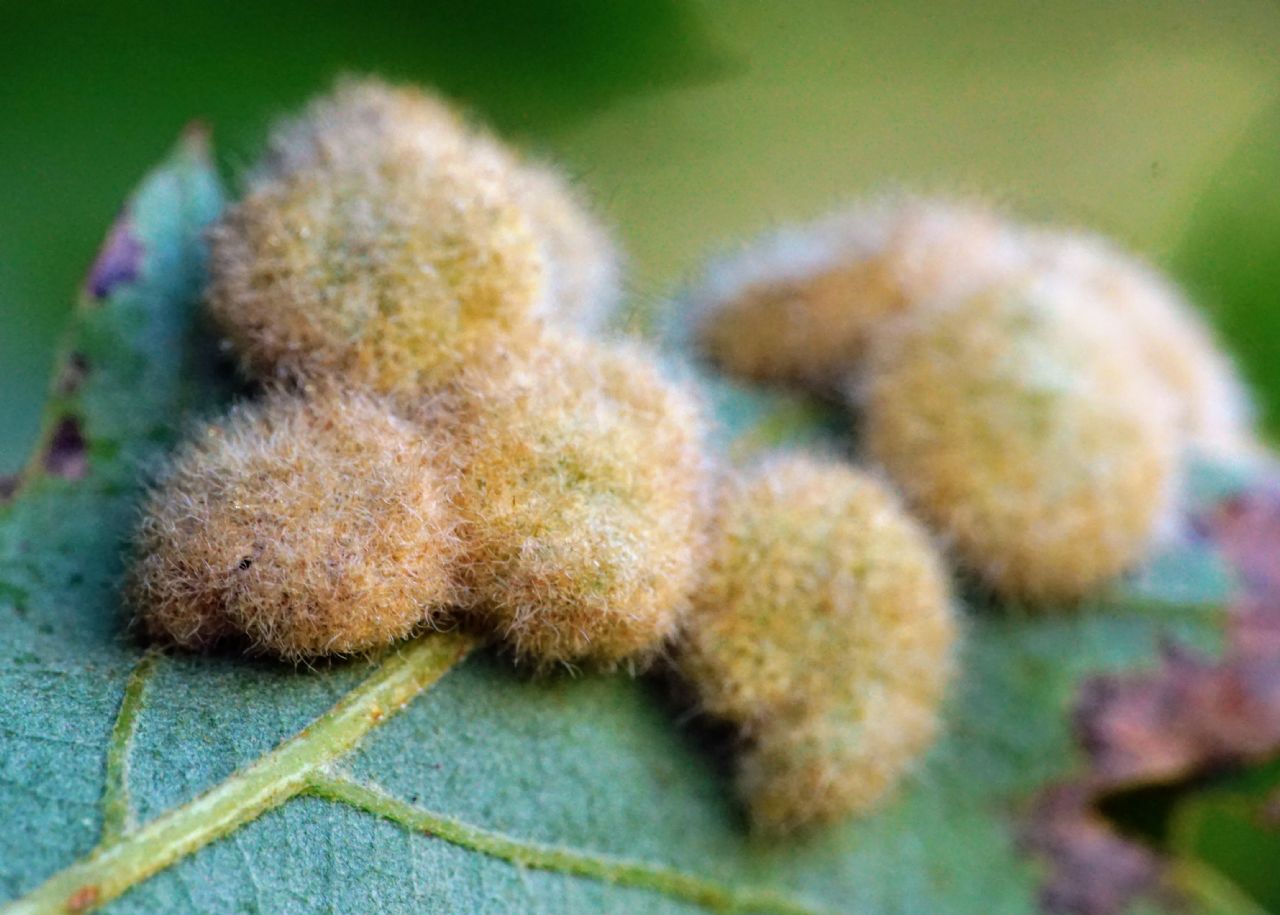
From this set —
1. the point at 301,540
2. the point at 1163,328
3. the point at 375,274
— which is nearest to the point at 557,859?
the point at 301,540

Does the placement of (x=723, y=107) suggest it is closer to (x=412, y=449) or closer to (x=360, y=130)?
(x=360, y=130)

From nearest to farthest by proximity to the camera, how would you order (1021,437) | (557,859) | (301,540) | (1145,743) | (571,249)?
(301,540), (557,859), (571,249), (1021,437), (1145,743)

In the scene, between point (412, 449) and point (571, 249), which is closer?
point (412, 449)

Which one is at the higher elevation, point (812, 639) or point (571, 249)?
point (571, 249)

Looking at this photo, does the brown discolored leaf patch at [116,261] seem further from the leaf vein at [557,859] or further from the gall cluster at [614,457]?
the leaf vein at [557,859]

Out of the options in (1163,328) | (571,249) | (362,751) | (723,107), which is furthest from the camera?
(723,107)

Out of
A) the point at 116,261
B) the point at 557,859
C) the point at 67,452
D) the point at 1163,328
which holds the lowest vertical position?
the point at 557,859

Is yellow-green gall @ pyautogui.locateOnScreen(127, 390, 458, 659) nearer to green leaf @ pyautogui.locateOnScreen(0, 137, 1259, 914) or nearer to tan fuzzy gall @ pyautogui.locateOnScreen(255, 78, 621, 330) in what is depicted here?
green leaf @ pyautogui.locateOnScreen(0, 137, 1259, 914)

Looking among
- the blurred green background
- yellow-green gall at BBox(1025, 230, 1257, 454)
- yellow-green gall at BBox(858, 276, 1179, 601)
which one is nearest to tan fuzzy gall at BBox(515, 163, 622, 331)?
the blurred green background
